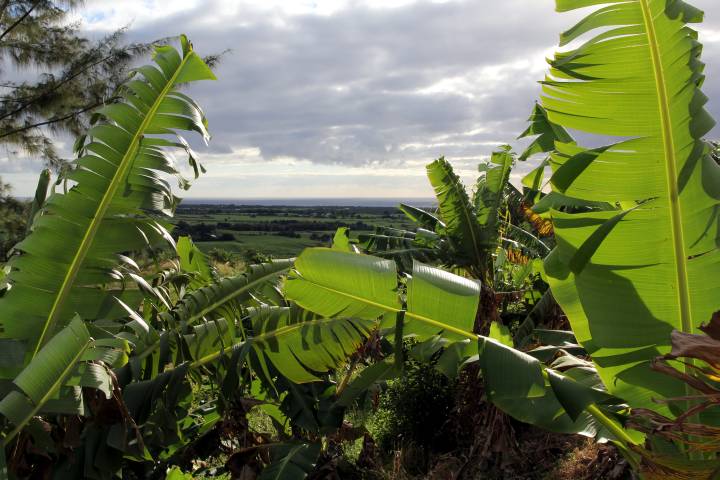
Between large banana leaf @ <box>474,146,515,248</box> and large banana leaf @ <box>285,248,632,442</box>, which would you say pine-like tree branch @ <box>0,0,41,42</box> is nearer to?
large banana leaf @ <box>474,146,515,248</box>

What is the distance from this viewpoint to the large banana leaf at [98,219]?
3.12 metres

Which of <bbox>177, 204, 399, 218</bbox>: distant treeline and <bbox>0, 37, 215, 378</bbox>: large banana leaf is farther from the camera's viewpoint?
<bbox>177, 204, 399, 218</bbox>: distant treeline

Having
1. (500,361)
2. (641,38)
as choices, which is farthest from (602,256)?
(641,38)

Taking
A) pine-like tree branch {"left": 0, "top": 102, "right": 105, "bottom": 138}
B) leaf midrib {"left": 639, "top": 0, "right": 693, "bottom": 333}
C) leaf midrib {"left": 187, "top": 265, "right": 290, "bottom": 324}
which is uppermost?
pine-like tree branch {"left": 0, "top": 102, "right": 105, "bottom": 138}

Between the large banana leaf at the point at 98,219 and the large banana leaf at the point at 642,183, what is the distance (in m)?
2.21

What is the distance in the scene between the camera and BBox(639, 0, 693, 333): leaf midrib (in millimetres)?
2414

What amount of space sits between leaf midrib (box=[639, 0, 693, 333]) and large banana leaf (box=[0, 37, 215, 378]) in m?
2.45

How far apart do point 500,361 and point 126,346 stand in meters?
1.84

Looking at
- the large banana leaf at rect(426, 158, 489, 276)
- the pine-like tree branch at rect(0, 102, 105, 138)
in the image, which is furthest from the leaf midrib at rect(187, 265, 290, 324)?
the pine-like tree branch at rect(0, 102, 105, 138)

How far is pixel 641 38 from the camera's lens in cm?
245

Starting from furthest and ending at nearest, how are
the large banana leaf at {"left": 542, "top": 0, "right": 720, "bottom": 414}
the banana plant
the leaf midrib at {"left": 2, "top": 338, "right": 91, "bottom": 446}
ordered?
the banana plant
the leaf midrib at {"left": 2, "top": 338, "right": 91, "bottom": 446}
the large banana leaf at {"left": 542, "top": 0, "right": 720, "bottom": 414}

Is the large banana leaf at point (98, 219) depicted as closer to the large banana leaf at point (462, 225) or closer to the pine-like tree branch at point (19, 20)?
the large banana leaf at point (462, 225)

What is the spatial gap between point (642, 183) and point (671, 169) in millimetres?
128

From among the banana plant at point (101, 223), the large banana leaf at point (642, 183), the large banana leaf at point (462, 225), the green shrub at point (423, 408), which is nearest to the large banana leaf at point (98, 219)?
the banana plant at point (101, 223)
